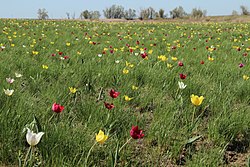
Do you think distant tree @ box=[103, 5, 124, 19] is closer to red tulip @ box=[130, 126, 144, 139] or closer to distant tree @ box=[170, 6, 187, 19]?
distant tree @ box=[170, 6, 187, 19]

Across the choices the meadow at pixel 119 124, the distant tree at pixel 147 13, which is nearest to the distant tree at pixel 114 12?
the distant tree at pixel 147 13

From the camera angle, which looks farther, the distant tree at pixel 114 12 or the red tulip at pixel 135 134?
the distant tree at pixel 114 12

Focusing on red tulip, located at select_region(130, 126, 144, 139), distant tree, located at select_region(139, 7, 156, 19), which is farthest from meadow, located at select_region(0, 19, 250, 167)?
distant tree, located at select_region(139, 7, 156, 19)

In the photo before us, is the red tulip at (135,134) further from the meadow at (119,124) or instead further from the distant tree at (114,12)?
the distant tree at (114,12)

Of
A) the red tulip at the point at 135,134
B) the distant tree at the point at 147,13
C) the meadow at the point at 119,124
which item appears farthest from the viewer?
the distant tree at the point at 147,13

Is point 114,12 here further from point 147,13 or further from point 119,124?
point 119,124

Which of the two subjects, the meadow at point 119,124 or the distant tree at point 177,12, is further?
the distant tree at point 177,12

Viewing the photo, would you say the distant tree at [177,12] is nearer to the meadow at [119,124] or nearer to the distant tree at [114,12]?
the distant tree at [114,12]

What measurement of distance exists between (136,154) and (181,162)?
310 millimetres

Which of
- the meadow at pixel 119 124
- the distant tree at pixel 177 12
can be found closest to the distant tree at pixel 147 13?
the distant tree at pixel 177 12

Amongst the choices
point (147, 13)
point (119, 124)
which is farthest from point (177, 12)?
point (119, 124)

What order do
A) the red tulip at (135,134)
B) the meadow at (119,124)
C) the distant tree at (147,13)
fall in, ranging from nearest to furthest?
the red tulip at (135,134) → the meadow at (119,124) → the distant tree at (147,13)

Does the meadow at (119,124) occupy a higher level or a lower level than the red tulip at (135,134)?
lower

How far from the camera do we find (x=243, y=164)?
193cm
